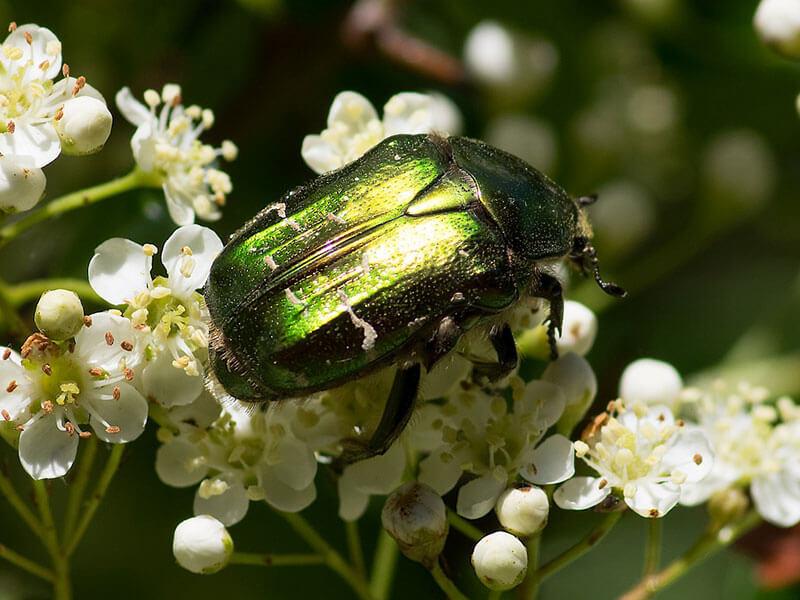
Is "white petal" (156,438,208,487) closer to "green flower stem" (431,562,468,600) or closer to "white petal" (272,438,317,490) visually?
"white petal" (272,438,317,490)

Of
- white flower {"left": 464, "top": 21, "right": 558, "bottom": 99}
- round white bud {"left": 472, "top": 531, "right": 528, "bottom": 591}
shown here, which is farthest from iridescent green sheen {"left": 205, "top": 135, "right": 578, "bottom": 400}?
white flower {"left": 464, "top": 21, "right": 558, "bottom": 99}

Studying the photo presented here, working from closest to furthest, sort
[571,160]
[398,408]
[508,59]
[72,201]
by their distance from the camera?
[398,408]
[72,201]
[508,59]
[571,160]

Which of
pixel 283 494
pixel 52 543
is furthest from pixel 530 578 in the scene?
pixel 52 543

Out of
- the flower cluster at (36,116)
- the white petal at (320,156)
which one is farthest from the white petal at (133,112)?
the white petal at (320,156)

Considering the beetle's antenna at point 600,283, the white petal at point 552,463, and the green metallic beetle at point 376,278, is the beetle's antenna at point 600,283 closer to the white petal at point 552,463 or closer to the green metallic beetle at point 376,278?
the green metallic beetle at point 376,278

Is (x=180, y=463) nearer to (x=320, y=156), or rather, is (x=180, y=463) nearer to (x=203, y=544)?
(x=203, y=544)
